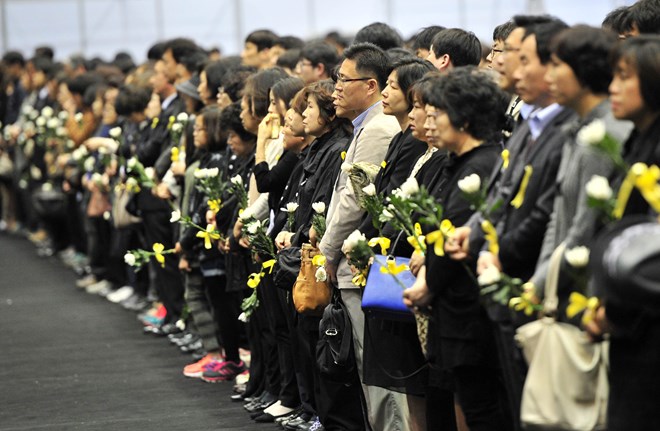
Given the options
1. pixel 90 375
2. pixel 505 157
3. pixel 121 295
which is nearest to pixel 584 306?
pixel 505 157

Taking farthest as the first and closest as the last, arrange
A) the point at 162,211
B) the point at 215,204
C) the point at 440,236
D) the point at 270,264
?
the point at 162,211 < the point at 215,204 < the point at 270,264 < the point at 440,236

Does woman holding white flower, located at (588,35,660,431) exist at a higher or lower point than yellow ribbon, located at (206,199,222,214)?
higher

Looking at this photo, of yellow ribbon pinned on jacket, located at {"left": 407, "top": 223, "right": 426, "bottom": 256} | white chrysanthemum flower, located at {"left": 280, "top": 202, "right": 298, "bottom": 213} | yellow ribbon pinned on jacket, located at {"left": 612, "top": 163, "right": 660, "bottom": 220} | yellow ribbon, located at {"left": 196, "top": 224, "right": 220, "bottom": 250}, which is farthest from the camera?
yellow ribbon, located at {"left": 196, "top": 224, "right": 220, "bottom": 250}

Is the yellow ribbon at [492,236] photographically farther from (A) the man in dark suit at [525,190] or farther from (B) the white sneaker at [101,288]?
(B) the white sneaker at [101,288]

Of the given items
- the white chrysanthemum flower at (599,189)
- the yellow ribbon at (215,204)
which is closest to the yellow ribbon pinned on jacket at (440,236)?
the white chrysanthemum flower at (599,189)

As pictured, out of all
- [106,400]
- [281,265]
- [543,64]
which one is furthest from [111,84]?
[543,64]

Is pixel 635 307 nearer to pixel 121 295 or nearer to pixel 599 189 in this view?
pixel 599 189

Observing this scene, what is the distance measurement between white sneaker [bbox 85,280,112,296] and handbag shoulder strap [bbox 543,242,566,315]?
9.57 metres

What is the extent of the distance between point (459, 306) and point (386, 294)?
522 millimetres

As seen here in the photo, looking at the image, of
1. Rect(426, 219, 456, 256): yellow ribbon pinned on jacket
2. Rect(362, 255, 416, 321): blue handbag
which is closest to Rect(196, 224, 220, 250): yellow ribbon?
Rect(362, 255, 416, 321): blue handbag

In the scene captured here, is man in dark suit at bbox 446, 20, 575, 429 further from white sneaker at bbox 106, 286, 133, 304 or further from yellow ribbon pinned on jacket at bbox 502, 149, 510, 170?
white sneaker at bbox 106, 286, 133, 304

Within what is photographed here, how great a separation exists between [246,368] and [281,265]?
2448 millimetres

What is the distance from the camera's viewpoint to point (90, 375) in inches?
376

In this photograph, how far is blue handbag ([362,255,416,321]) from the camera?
5711mm
